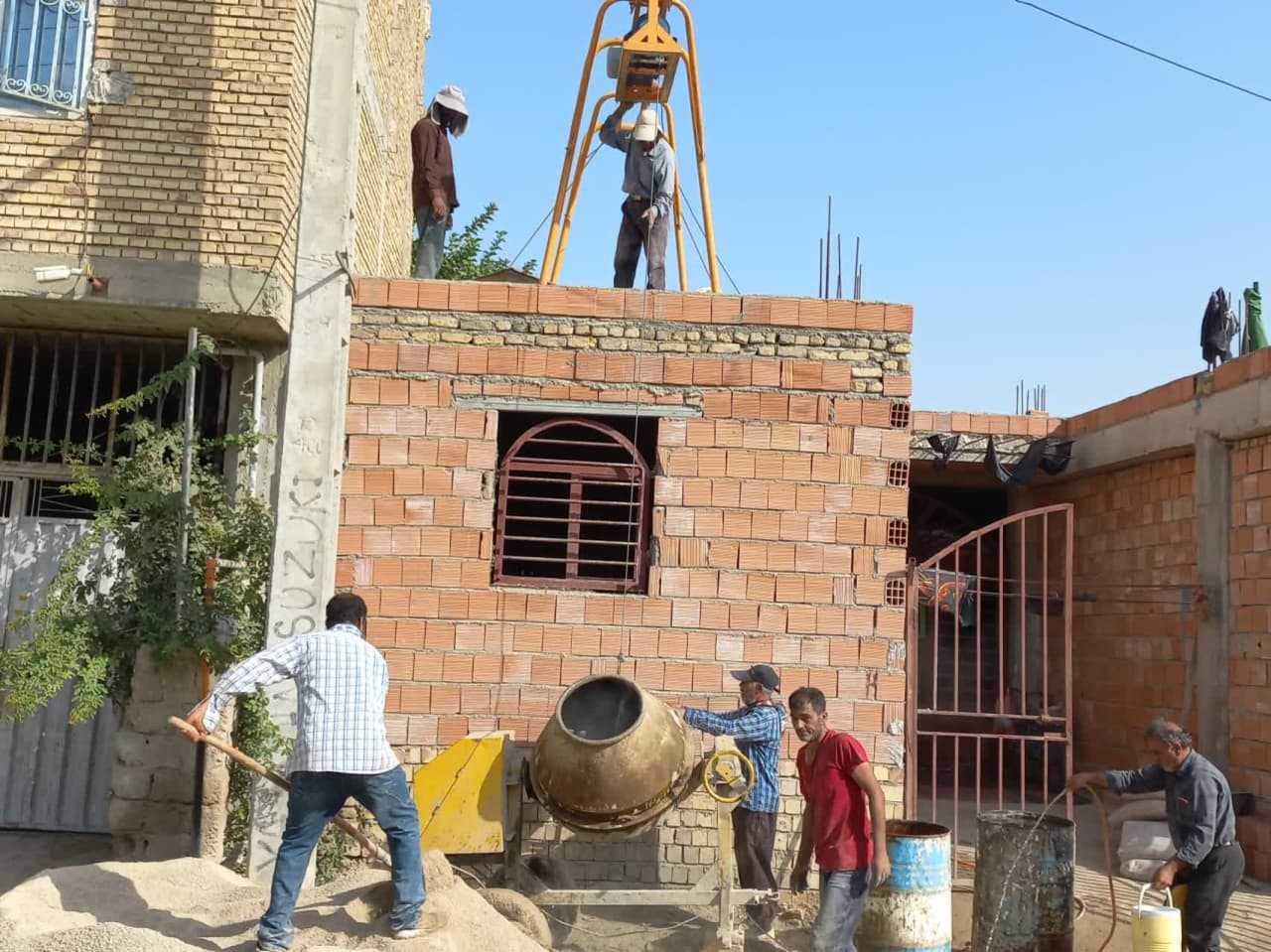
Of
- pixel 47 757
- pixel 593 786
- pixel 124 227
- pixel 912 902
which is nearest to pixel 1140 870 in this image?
pixel 912 902

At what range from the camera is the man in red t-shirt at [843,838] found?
5.36m

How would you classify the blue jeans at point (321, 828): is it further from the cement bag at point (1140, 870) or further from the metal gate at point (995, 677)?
the metal gate at point (995, 677)

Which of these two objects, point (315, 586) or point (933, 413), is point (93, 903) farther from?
point (933, 413)

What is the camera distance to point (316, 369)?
6801mm

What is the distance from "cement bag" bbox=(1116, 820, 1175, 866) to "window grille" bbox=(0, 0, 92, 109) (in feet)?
28.1

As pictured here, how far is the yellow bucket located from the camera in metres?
5.52

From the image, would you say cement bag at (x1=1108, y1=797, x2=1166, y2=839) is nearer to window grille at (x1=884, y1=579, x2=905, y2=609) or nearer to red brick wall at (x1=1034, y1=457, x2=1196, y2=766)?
red brick wall at (x1=1034, y1=457, x2=1196, y2=766)

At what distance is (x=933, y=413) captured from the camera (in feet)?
39.6

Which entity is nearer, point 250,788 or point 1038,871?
point 1038,871

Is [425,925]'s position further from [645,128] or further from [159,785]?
[645,128]

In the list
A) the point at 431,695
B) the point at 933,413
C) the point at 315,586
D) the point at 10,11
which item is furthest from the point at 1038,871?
the point at 10,11

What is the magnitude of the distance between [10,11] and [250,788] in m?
5.22

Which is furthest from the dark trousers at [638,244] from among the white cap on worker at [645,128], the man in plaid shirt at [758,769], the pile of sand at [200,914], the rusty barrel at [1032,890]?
the pile of sand at [200,914]

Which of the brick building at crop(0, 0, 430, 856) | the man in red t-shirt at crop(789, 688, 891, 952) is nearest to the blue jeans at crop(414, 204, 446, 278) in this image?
the brick building at crop(0, 0, 430, 856)
